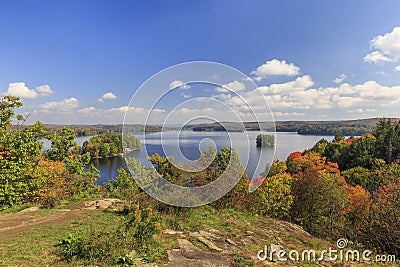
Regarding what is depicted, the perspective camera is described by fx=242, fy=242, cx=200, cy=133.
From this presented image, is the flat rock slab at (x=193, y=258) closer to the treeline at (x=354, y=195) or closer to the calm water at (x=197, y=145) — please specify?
the calm water at (x=197, y=145)

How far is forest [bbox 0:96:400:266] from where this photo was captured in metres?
5.55

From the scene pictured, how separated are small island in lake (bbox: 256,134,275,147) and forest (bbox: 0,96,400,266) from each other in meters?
0.70

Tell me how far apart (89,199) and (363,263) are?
33.2 feet

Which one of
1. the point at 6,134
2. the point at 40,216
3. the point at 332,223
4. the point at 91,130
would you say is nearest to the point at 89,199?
the point at 40,216

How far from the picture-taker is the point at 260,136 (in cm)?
612

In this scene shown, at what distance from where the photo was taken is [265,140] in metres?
6.54

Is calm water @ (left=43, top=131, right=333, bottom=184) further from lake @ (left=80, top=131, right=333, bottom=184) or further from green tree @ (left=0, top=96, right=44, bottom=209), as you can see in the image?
green tree @ (left=0, top=96, right=44, bottom=209)

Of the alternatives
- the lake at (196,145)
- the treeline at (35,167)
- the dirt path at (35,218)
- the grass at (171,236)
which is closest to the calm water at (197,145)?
the lake at (196,145)

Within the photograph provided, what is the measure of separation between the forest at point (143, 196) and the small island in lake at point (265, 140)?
705 millimetres

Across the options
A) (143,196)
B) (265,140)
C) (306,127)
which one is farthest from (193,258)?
(306,127)

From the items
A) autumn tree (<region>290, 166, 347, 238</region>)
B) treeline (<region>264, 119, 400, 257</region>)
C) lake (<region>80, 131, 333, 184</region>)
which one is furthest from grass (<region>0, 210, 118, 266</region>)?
autumn tree (<region>290, 166, 347, 238</region>)

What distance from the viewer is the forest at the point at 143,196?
18.2 feet

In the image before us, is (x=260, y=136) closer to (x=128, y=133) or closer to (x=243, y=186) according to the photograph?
(x=128, y=133)

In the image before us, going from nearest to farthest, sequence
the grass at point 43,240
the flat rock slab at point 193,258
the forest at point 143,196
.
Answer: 1. the grass at point 43,240
2. the flat rock slab at point 193,258
3. the forest at point 143,196
